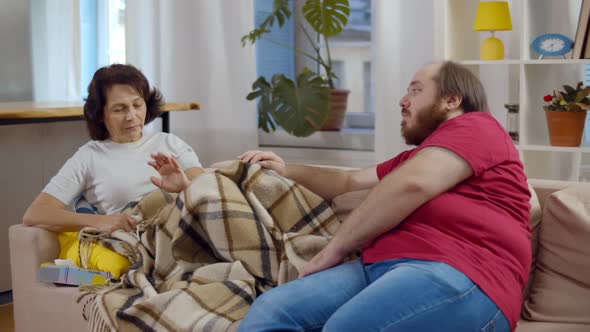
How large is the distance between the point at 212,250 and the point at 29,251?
551 mm

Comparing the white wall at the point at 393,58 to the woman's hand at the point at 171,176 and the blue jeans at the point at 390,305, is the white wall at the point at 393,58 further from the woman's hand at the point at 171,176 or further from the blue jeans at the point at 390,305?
the blue jeans at the point at 390,305

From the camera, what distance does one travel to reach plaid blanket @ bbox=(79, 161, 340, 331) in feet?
6.30

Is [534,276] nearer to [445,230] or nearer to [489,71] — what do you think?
[445,230]

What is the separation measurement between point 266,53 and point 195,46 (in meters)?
0.49

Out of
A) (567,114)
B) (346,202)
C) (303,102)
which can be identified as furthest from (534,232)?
(303,102)

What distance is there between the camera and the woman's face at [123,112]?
2588 mm

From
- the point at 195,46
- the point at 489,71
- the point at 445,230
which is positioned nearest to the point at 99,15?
the point at 195,46

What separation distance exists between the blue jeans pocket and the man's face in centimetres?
56

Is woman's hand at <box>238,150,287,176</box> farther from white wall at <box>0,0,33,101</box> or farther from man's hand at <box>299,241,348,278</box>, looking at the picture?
white wall at <box>0,0,33,101</box>

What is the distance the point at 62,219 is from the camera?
2.28 meters

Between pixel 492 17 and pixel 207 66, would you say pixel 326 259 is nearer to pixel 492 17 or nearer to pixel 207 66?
pixel 492 17

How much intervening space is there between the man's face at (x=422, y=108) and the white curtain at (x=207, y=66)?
90.8 inches

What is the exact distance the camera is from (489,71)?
3.67 metres

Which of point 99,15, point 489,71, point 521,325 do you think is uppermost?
point 99,15
